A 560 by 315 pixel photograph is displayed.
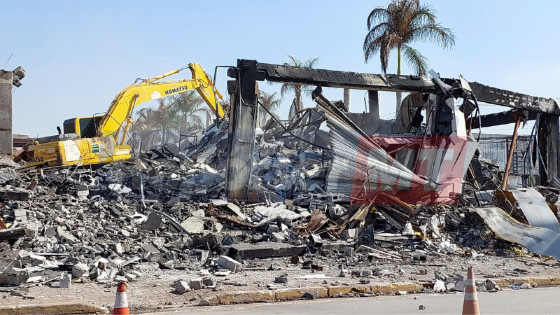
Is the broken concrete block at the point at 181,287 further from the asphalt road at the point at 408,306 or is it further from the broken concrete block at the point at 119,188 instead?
the broken concrete block at the point at 119,188

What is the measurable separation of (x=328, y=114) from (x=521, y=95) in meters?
7.96

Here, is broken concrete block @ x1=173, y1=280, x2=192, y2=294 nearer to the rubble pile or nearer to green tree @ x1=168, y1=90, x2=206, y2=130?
the rubble pile

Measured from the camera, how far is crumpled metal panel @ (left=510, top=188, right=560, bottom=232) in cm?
1476

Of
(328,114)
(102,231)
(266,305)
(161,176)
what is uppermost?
(328,114)

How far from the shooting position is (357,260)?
11.8 metres

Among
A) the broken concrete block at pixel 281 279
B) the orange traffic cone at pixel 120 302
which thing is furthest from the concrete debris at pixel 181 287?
the orange traffic cone at pixel 120 302

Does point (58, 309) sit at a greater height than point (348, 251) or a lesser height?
lesser

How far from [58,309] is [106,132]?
594 inches

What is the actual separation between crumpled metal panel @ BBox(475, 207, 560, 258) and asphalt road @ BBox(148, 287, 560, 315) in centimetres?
422

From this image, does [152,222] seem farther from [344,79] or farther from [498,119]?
[498,119]

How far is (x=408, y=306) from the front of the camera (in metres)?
8.13

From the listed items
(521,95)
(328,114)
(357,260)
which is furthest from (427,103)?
(357,260)

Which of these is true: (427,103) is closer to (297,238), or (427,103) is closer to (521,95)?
(521,95)

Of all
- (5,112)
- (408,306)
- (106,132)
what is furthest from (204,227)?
(106,132)
